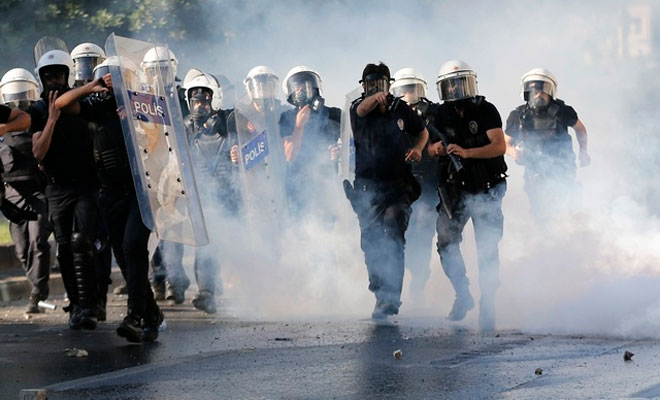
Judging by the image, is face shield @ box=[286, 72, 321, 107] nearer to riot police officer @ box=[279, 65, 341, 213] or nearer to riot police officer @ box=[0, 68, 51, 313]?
riot police officer @ box=[279, 65, 341, 213]

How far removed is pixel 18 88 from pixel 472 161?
3653 mm

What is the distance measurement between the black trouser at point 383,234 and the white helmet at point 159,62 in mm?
2113

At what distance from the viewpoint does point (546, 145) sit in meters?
12.5

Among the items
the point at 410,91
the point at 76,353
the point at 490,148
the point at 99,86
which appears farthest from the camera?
the point at 410,91

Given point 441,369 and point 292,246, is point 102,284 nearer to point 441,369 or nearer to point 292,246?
point 292,246

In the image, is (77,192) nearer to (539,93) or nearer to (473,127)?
(473,127)

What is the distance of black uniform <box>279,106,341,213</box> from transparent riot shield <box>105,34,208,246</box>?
9.48ft

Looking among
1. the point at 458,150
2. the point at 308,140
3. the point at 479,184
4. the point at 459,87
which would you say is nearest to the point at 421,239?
the point at 308,140

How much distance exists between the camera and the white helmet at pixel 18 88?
10.7m

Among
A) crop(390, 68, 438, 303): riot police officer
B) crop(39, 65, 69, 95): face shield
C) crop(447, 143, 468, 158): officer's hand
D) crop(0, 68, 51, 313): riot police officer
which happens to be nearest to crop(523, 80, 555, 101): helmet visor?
crop(390, 68, 438, 303): riot police officer

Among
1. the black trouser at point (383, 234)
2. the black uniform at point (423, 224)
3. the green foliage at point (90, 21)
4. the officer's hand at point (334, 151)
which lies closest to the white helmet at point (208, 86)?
the officer's hand at point (334, 151)

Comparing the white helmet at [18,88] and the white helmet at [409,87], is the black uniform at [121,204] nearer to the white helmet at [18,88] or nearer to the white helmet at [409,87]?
the white helmet at [18,88]

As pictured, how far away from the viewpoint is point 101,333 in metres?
9.10

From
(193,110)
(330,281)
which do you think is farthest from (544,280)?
(193,110)
